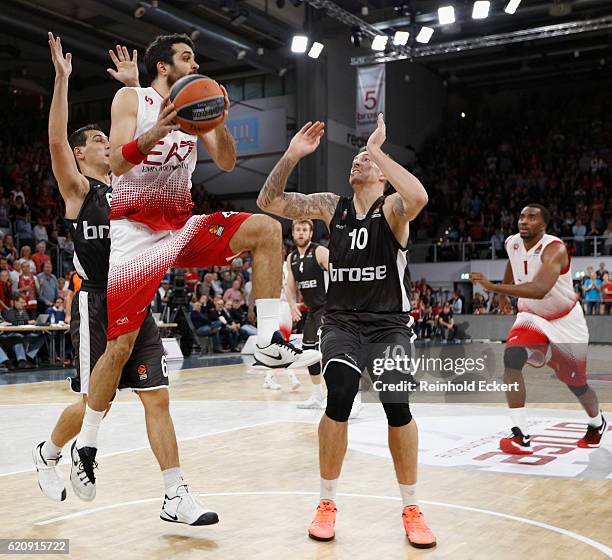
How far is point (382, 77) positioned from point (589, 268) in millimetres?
7800

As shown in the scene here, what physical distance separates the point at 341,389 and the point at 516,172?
88.1 ft

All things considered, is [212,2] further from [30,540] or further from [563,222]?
[30,540]

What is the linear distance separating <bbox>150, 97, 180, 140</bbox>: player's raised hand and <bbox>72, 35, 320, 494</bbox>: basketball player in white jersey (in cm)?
28

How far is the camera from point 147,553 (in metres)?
3.49

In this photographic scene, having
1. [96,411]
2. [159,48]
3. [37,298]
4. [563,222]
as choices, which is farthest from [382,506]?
[563,222]

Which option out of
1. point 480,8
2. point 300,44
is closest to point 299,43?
point 300,44

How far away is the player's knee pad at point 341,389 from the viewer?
3762mm

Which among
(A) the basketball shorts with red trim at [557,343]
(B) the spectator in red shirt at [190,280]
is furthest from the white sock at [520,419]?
(B) the spectator in red shirt at [190,280]

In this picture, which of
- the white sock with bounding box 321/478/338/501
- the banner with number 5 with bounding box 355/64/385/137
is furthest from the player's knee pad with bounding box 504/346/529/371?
the banner with number 5 with bounding box 355/64/385/137

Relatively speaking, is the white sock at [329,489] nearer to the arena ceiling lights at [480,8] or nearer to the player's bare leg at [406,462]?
the player's bare leg at [406,462]

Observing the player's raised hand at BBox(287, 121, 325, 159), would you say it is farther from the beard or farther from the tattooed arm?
the beard

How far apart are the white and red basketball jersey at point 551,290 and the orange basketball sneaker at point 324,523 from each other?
10.1 feet

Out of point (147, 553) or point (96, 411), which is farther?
point (96, 411)

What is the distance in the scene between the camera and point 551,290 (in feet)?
20.1
